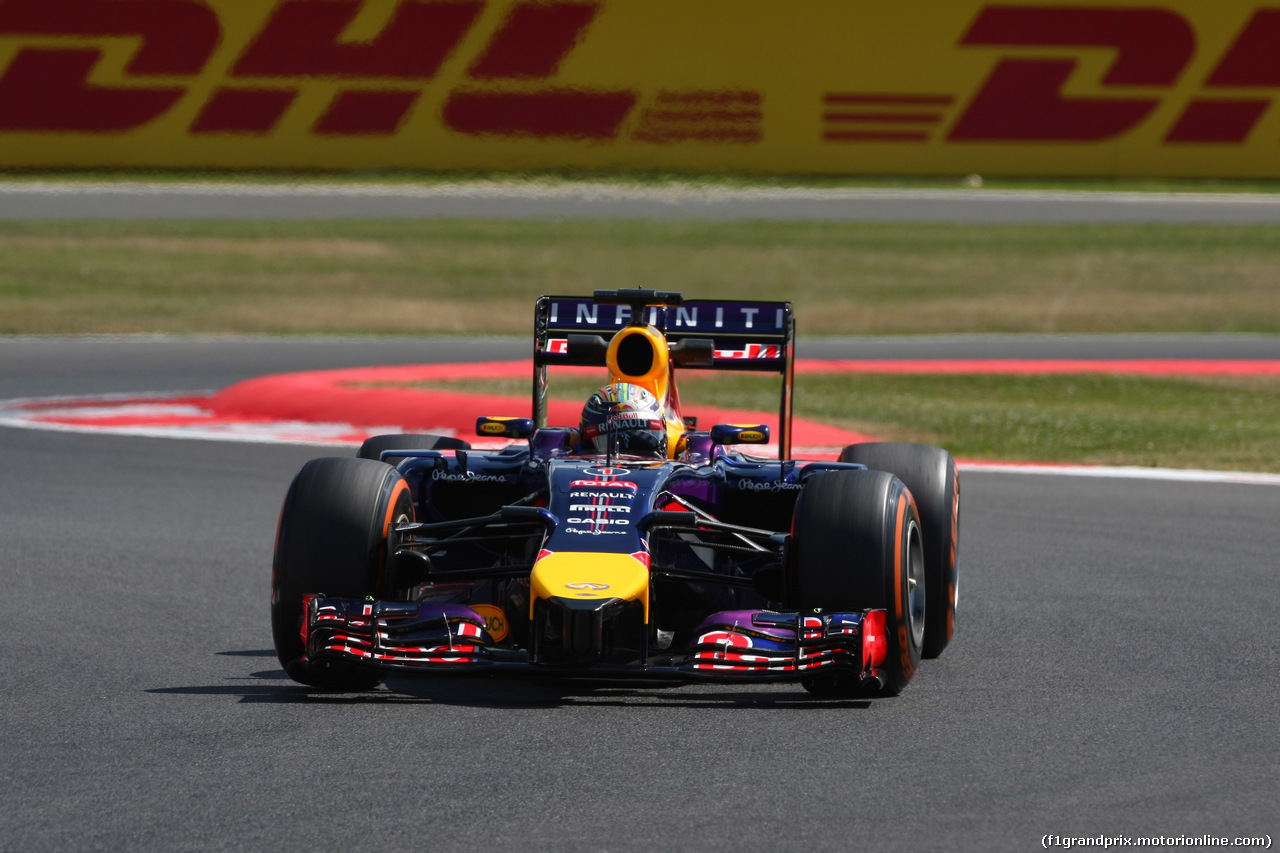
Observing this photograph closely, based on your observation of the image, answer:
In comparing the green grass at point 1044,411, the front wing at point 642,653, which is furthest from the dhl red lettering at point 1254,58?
the front wing at point 642,653

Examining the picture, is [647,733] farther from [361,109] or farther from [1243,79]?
[1243,79]

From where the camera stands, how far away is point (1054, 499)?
11695 millimetres

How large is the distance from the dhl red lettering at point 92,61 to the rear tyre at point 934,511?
29.0 meters

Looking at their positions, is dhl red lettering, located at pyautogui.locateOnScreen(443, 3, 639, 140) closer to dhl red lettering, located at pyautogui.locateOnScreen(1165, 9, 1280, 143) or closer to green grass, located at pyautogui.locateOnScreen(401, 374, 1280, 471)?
dhl red lettering, located at pyautogui.locateOnScreen(1165, 9, 1280, 143)

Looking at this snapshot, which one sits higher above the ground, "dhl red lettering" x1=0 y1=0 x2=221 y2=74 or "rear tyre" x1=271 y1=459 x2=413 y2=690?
"dhl red lettering" x1=0 y1=0 x2=221 y2=74

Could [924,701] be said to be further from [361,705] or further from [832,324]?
[832,324]

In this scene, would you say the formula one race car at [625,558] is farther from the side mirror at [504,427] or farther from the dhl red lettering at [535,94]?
the dhl red lettering at [535,94]

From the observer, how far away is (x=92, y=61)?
34594 mm

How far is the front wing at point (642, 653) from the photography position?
6.28m

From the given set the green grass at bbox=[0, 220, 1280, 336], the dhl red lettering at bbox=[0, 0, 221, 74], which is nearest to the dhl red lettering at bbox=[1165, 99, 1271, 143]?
the green grass at bbox=[0, 220, 1280, 336]

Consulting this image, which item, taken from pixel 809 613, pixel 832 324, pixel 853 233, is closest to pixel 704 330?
pixel 809 613

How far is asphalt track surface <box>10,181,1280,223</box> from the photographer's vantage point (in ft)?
105

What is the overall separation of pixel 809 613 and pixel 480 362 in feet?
47.9

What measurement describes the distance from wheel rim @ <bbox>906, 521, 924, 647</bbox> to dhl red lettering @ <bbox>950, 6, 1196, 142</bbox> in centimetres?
2995
